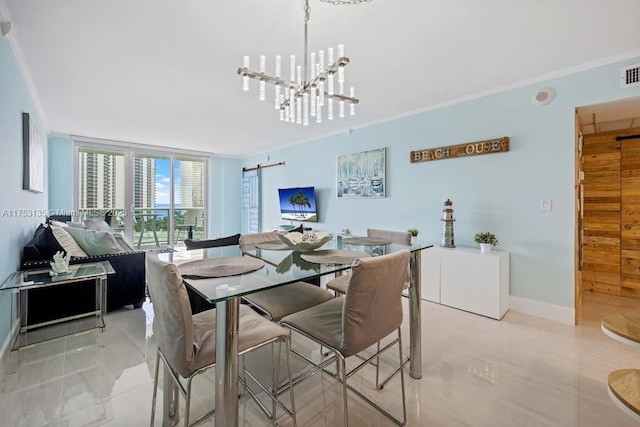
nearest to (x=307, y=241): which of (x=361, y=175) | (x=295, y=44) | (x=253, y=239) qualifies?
(x=253, y=239)

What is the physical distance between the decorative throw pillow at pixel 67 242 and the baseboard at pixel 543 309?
4.45m

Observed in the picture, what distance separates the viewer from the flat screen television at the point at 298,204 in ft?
16.4

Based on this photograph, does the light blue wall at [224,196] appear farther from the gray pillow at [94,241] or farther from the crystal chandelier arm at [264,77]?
the crystal chandelier arm at [264,77]

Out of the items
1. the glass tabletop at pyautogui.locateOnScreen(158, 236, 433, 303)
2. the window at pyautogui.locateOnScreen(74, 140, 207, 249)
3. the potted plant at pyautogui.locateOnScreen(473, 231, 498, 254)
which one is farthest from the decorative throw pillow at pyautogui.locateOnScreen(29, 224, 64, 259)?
the potted plant at pyautogui.locateOnScreen(473, 231, 498, 254)

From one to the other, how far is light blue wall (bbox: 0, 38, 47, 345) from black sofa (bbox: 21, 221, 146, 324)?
0.13m

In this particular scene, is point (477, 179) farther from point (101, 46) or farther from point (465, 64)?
point (101, 46)

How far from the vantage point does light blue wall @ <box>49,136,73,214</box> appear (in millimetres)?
4844

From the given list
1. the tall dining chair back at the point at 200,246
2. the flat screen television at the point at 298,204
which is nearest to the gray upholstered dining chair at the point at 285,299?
the tall dining chair back at the point at 200,246

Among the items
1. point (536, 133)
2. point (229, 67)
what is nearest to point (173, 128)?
point (229, 67)

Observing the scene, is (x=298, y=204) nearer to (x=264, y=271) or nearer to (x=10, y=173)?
(x=10, y=173)

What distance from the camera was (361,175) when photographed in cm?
425

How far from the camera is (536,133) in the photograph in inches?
106

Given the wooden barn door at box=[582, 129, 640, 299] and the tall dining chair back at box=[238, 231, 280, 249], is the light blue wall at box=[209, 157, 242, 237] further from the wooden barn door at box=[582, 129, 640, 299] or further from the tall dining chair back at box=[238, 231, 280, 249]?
the wooden barn door at box=[582, 129, 640, 299]

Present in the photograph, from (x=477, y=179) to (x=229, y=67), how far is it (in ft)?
9.15
